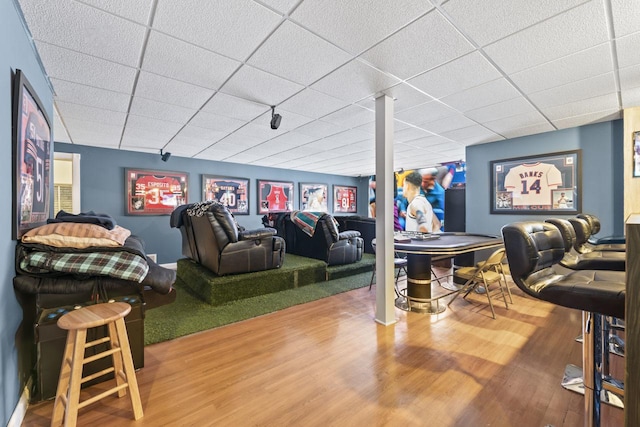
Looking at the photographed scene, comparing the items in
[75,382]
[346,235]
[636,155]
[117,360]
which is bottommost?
[117,360]

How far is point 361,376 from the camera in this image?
1911mm

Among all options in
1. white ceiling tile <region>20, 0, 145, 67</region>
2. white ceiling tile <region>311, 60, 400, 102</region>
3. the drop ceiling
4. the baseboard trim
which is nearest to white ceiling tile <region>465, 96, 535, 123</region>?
the drop ceiling

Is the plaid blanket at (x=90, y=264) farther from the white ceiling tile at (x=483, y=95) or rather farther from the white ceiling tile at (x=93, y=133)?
the white ceiling tile at (x=483, y=95)

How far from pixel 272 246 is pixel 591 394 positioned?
332cm

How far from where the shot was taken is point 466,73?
239 cm

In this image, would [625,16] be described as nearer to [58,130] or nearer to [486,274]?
[486,274]

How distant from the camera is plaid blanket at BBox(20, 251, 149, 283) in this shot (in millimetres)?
1575

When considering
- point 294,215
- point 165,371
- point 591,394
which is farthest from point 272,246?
point 591,394

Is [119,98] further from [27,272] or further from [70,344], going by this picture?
[70,344]

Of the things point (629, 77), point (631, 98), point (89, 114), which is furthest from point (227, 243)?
point (631, 98)

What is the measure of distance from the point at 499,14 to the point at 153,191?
6.09 metres

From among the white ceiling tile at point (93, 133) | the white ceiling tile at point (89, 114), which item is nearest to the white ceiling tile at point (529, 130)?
the white ceiling tile at point (89, 114)

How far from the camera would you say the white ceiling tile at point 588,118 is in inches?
130

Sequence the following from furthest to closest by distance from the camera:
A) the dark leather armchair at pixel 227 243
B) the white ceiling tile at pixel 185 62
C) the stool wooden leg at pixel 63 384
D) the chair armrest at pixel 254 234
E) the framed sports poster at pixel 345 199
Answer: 1. the framed sports poster at pixel 345 199
2. the chair armrest at pixel 254 234
3. the dark leather armchair at pixel 227 243
4. the white ceiling tile at pixel 185 62
5. the stool wooden leg at pixel 63 384
